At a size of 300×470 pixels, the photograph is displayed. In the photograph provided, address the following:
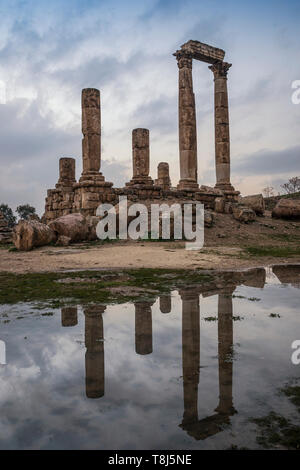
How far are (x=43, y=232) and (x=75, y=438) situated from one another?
1357cm

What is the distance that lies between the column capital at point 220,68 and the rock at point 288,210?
9.19 metres

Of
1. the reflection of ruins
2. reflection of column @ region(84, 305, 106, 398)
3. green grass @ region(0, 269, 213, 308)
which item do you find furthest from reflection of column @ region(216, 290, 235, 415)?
green grass @ region(0, 269, 213, 308)

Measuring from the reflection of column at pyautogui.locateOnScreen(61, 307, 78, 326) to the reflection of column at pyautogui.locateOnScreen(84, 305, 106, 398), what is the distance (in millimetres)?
165

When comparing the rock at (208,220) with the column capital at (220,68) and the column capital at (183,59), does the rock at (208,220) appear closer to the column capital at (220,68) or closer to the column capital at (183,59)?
the column capital at (183,59)

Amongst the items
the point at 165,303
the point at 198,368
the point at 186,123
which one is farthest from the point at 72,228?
the point at 198,368

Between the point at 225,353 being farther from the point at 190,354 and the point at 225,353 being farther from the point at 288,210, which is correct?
the point at 288,210

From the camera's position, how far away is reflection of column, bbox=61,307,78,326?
17.8 ft

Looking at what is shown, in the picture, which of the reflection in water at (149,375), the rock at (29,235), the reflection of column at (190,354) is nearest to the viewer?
the reflection in water at (149,375)

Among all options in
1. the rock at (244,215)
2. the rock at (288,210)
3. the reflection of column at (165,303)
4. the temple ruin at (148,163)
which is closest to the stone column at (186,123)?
the temple ruin at (148,163)

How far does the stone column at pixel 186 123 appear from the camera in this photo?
76.1ft

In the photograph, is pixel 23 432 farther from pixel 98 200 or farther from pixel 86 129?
pixel 86 129

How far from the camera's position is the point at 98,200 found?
1988 centimetres

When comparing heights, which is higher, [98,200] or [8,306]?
[98,200]
